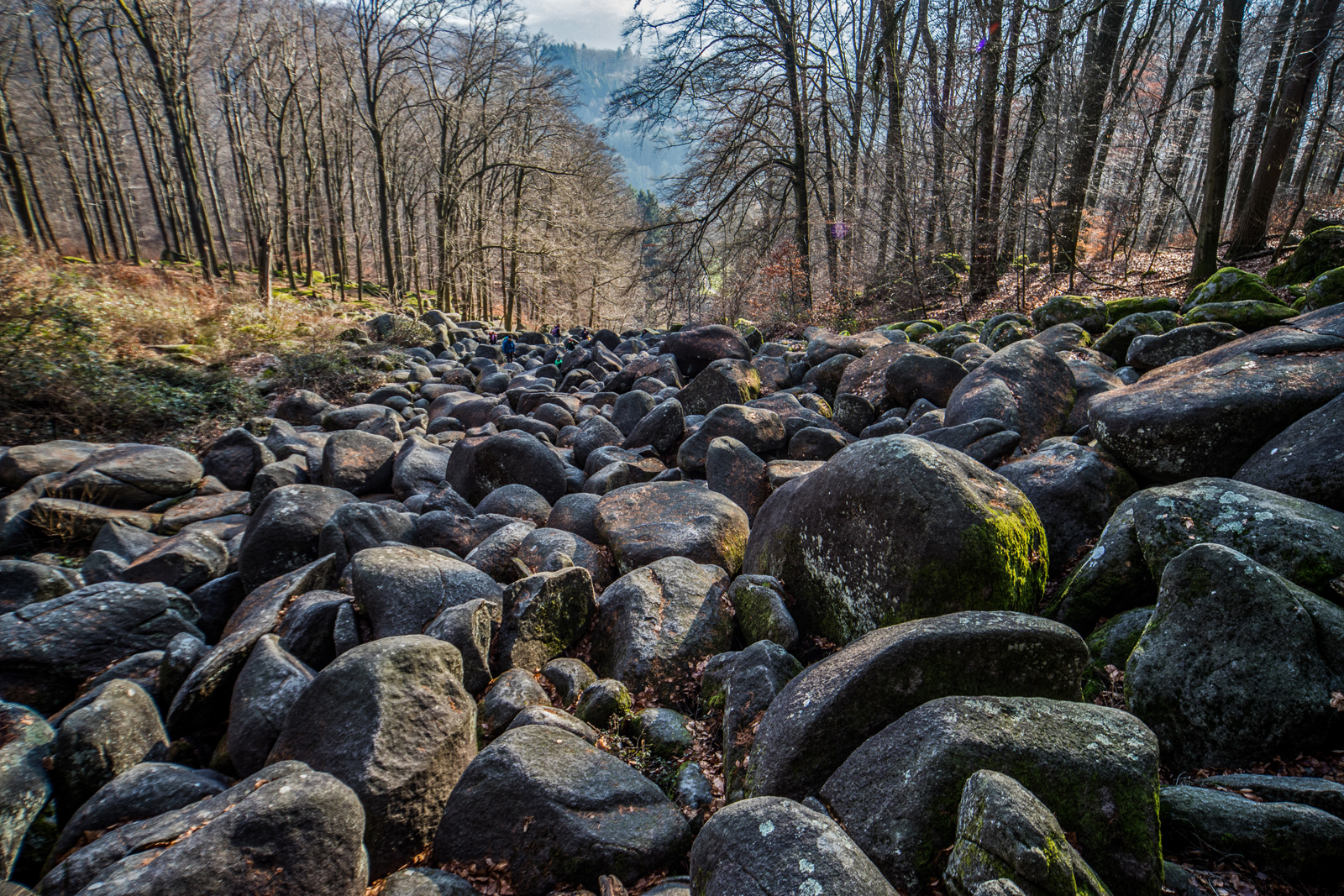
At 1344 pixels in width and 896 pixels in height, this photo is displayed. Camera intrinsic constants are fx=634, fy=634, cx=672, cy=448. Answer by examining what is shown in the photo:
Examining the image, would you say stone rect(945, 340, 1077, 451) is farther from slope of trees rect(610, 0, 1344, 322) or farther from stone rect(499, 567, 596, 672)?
slope of trees rect(610, 0, 1344, 322)

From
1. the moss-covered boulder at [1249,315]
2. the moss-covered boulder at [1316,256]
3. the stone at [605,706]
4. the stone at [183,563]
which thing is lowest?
the stone at [605,706]

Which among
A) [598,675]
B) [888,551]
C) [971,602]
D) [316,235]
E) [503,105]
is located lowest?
[598,675]

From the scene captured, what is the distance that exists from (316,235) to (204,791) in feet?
149

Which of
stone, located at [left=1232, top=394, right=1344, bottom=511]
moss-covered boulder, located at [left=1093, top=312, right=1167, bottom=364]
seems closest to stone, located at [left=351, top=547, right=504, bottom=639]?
stone, located at [left=1232, top=394, right=1344, bottom=511]

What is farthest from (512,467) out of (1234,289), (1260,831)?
(1234,289)

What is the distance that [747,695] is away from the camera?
312 centimetres

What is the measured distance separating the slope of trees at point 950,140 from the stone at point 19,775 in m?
14.5

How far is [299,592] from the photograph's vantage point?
4.26 metres

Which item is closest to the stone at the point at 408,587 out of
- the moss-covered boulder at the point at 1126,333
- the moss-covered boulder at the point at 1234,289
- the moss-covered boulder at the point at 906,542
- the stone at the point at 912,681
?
the moss-covered boulder at the point at 906,542

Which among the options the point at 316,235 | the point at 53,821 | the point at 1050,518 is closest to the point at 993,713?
the point at 1050,518

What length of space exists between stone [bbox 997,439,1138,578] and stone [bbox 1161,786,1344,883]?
73.5 inches

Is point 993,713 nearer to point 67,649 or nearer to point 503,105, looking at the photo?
point 67,649

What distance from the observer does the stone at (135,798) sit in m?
2.71

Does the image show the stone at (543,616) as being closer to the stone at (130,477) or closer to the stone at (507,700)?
the stone at (507,700)
